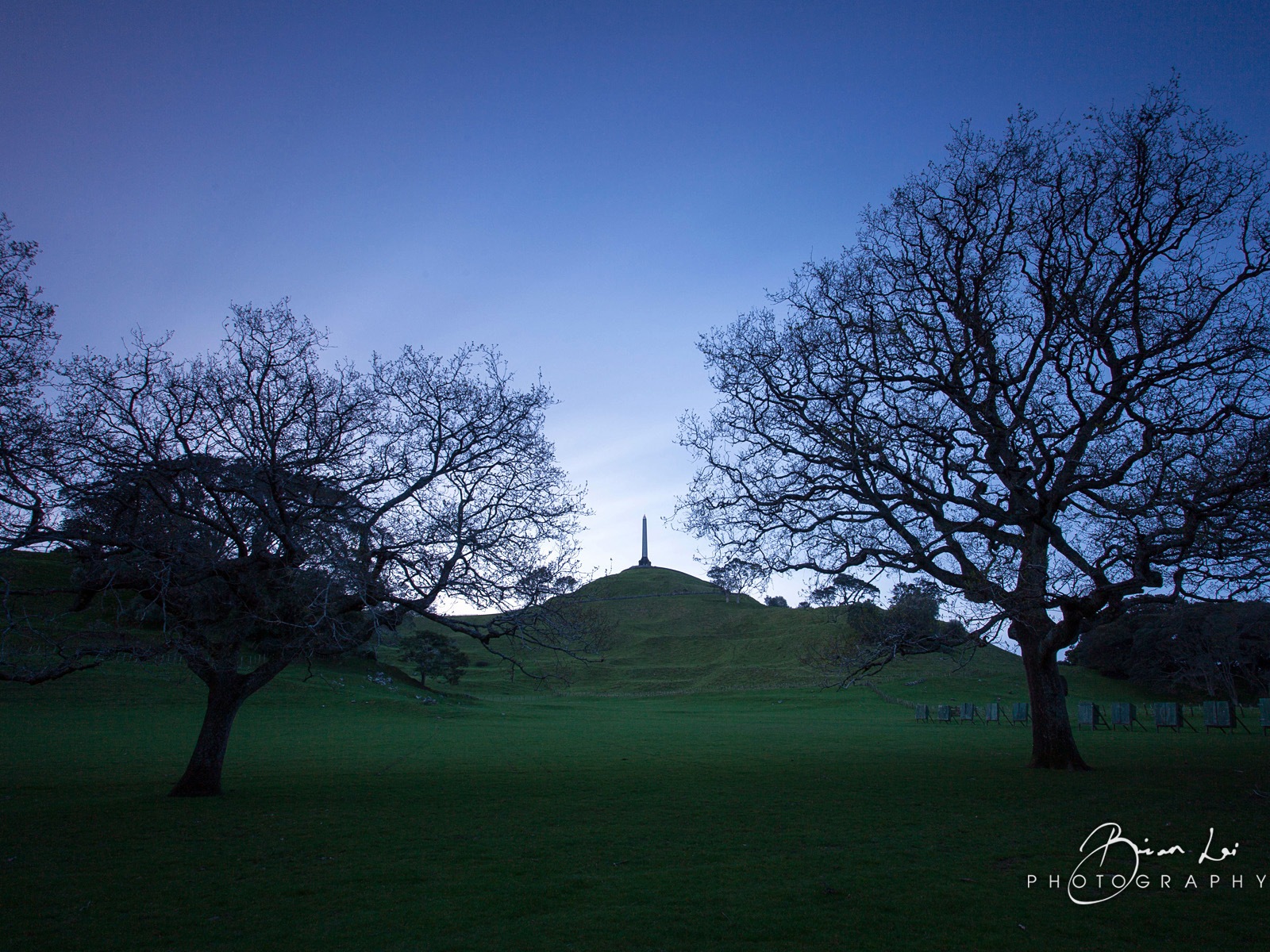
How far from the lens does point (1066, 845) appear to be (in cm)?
1087

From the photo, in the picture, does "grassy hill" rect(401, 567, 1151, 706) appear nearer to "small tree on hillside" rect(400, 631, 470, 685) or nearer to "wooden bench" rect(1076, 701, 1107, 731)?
"small tree on hillside" rect(400, 631, 470, 685)

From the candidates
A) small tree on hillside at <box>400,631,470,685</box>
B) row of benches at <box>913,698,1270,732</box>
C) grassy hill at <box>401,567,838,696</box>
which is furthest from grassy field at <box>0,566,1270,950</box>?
grassy hill at <box>401,567,838,696</box>

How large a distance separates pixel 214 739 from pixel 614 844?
10.1 metres

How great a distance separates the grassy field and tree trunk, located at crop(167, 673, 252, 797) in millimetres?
882

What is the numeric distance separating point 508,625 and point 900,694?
6655 centimetres

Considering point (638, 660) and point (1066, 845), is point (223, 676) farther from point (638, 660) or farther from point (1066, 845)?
point (638, 660)

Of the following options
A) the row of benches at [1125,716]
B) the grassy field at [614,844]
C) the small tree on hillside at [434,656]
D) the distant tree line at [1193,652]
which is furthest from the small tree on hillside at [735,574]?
the small tree on hillside at [434,656]

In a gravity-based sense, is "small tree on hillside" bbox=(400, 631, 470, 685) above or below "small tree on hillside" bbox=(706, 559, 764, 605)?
below

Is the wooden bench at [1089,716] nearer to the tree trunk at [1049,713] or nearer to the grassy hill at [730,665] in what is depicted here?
the grassy hill at [730,665]

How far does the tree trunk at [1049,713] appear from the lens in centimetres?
1905

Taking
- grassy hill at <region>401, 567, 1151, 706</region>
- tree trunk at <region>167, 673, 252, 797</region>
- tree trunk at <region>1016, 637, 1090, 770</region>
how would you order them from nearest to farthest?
1. tree trunk at <region>167, 673, 252, 797</region>
2. tree trunk at <region>1016, 637, 1090, 770</region>
3. grassy hill at <region>401, 567, 1151, 706</region>

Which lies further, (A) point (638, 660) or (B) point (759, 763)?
(A) point (638, 660)

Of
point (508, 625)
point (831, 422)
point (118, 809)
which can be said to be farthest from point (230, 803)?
point (831, 422)

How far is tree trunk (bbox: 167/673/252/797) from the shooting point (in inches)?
635
